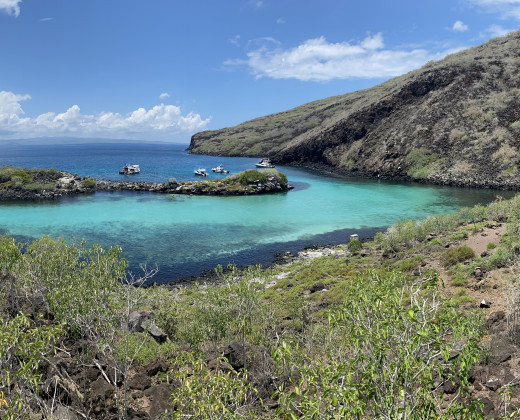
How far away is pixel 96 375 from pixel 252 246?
2902cm

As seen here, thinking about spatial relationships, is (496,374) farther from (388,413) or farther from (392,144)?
(392,144)

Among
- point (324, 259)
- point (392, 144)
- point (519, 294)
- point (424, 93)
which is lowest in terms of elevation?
point (324, 259)

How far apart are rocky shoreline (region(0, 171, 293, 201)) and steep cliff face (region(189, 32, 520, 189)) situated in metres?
37.4

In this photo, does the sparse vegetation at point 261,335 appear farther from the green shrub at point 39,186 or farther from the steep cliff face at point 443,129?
the green shrub at point 39,186

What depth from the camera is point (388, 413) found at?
530cm

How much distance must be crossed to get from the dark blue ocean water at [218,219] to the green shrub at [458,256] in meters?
17.4

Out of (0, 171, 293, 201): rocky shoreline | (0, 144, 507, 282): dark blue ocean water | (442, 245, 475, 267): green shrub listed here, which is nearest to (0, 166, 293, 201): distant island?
(0, 171, 293, 201): rocky shoreline

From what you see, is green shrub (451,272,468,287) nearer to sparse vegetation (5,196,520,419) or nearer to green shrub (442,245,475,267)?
sparse vegetation (5,196,520,419)

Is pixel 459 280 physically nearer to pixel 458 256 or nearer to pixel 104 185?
pixel 458 256

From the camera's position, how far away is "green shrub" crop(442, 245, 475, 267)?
2602cm

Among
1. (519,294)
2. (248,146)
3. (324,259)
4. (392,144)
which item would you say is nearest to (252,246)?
(324,259)

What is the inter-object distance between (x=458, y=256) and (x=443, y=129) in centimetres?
8428

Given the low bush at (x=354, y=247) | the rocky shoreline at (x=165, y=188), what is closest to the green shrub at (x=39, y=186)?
the rocky shoreline at (x=165, y=188)

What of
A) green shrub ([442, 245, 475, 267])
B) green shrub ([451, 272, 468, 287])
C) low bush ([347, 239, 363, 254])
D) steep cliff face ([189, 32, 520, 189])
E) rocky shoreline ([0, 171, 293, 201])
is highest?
steep cliff face ([189, 32, 520, 189])
